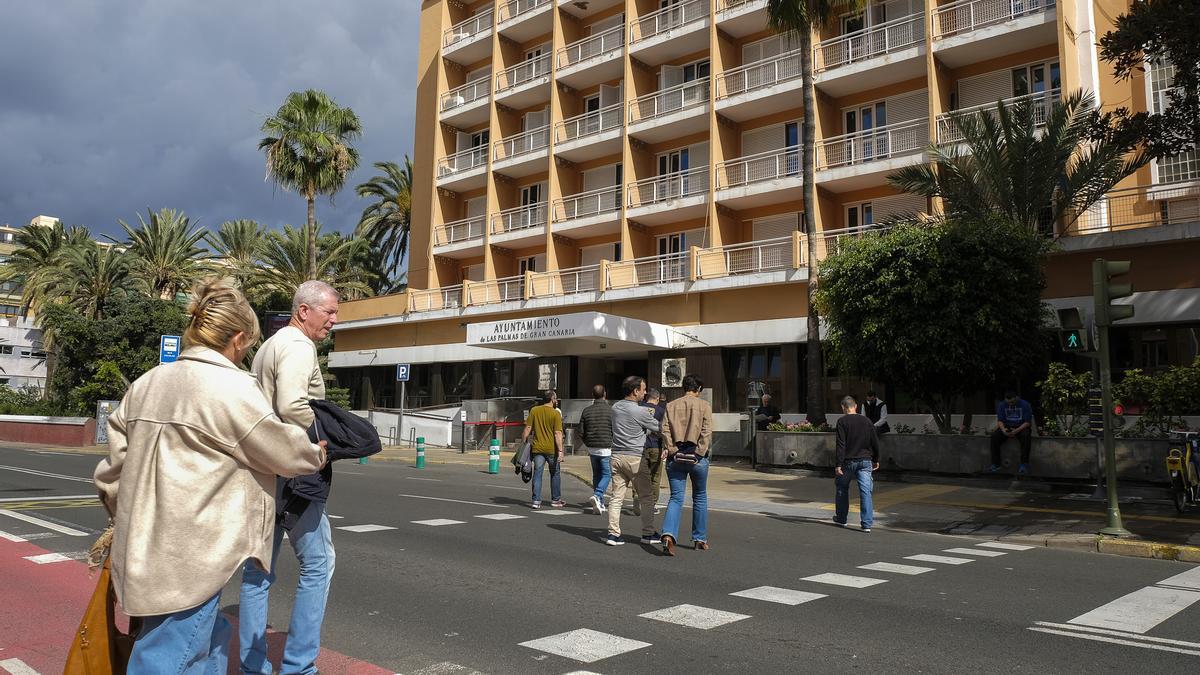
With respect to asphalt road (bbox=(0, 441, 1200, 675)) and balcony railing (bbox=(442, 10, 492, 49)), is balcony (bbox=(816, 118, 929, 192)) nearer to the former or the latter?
asphalt road (bbox=(0, 441, 1200, 675))

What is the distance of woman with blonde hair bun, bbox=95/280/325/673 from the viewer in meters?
2.60

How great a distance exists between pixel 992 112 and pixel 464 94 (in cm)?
2117

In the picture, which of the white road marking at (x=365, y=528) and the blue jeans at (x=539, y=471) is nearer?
the white road marking at (x=365, y=528)

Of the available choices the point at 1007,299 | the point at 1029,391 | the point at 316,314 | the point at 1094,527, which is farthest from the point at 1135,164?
the point at 316,314

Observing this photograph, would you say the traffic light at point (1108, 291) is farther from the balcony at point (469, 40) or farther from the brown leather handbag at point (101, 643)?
the balcony at point (469, 40)

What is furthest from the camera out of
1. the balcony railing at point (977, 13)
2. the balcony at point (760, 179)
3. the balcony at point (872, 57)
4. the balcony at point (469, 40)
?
the balcony at point (469, 40)

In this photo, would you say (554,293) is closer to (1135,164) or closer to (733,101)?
(733,101)

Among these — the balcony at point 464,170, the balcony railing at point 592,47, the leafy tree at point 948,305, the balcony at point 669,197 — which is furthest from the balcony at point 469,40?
the leafy tree at point 948,305

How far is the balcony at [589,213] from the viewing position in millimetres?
29406

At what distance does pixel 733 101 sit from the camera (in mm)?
26250

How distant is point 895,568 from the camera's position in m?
8.02

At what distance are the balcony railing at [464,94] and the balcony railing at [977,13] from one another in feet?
58.7

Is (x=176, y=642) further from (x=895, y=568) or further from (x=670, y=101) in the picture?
(x=670, y=101)

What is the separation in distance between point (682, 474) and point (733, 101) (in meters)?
19.8
